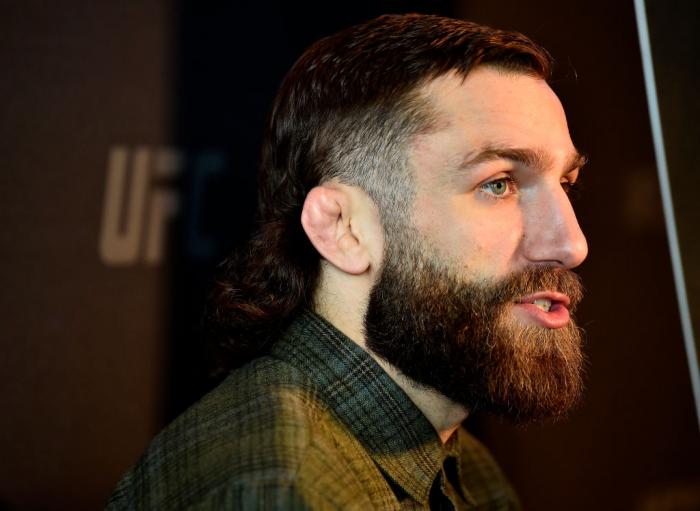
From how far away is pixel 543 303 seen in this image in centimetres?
132

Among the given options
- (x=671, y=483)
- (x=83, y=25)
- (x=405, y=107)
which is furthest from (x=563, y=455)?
(x=83, y=25)

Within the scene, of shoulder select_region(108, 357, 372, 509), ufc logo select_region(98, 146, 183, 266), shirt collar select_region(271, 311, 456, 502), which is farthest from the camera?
ufc logo select_region(98, 146, 183, 266)

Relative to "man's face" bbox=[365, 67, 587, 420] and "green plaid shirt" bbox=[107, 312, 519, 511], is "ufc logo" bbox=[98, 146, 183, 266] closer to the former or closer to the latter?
"green plaid shirt" bbox=[107, 312, 519, 511]

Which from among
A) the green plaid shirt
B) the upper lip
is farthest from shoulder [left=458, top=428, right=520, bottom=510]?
the upper lip

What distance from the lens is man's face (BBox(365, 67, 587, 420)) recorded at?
1.27 meters

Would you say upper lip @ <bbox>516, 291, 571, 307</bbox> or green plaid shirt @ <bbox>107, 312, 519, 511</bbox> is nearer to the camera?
green plaid shirt @ <bbox>107, 312, 519, 511</bbox>

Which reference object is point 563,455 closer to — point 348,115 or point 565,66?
point 565,66

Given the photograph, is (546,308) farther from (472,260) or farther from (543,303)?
(472,260)

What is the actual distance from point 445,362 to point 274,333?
1.26 ft

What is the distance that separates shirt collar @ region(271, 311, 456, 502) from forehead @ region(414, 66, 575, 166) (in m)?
0.41

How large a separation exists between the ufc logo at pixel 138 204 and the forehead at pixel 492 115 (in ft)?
2.73

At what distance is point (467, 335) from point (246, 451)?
464 mm

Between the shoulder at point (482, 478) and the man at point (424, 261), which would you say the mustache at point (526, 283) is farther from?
the shoulder at point (482, 478)

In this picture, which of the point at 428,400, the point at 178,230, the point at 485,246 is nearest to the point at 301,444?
the point at 428,400
